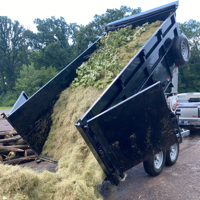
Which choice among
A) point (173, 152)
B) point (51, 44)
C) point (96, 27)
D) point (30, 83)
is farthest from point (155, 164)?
point (51, 44)

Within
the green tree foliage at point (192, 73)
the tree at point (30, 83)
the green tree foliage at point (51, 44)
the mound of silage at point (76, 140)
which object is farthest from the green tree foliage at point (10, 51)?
the mound of silage at point (76, 140)

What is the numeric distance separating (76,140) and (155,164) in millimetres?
1796

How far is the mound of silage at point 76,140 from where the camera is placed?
245 centimetres

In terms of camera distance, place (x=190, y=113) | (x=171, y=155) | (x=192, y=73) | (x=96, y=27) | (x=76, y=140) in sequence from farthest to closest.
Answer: (x=96, y=27)
(x=192, y=73)
(x=190, y=113)
(x=171, y=155)
(x=76, y=140)

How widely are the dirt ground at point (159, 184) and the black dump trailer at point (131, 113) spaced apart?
0.23m

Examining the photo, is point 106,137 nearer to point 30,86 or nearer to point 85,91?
point 85,91

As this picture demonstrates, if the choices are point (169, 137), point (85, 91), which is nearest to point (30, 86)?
point (85, 91)

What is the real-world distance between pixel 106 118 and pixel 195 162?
3.45 m

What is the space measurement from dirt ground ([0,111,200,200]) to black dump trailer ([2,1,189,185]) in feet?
0.77

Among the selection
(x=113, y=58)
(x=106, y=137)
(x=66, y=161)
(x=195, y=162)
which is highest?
(x=113, y=58)

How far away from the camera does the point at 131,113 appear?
9.53ft

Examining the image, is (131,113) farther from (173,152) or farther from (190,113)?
(190,113)

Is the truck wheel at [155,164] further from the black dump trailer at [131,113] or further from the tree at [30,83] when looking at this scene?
the tree at [30,83]

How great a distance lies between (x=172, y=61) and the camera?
514cm
